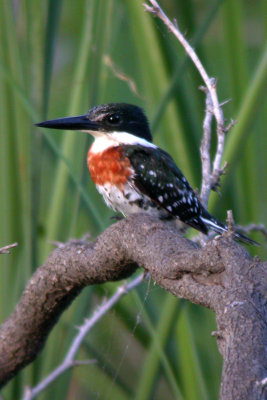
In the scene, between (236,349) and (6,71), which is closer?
(236,349)

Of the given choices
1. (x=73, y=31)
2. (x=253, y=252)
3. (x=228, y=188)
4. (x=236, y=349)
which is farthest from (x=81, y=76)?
(x=73, y=31)

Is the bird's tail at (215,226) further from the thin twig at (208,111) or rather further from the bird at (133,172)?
the thin twig at (208,111)

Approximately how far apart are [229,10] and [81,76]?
1.72 feet

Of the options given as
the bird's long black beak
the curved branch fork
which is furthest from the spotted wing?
the curved branch fork

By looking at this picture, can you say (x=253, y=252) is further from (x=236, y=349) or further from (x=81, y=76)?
(x=236, y=349)

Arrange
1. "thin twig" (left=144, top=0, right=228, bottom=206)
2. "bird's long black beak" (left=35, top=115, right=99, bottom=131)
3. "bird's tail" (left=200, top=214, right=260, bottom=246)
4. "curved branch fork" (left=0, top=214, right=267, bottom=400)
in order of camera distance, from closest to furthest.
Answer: "curved branch fork" (left=0, top=214, right=267, bottom=400) < "thin twig" (left=144, top=0, right=228, bottom=206) < "bird's long black beak" (left=35, top=115, right=99, bottom=131) < "bird's tail" (left=200, top=214, right=260, bottom=246)

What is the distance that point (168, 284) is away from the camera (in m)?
1.11

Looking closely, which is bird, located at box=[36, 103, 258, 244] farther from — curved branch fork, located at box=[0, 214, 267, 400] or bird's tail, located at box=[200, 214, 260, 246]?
curved branch fork, located at box=[0, 214, 267, 400]

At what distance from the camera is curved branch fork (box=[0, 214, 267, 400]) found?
0.83 m

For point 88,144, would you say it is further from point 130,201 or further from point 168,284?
point 168,284

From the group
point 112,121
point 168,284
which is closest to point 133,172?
point 112,121

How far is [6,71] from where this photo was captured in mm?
1843

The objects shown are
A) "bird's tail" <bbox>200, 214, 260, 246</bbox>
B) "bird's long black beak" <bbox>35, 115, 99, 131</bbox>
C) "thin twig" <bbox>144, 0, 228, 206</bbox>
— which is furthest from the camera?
"bird's tail" <bbox>200, 214, 260, 246</bbox>

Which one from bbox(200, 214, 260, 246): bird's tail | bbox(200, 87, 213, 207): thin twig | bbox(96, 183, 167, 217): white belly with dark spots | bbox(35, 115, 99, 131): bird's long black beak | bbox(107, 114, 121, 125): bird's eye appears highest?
bbox(35, 115, 99, 131): bird's long black beak
